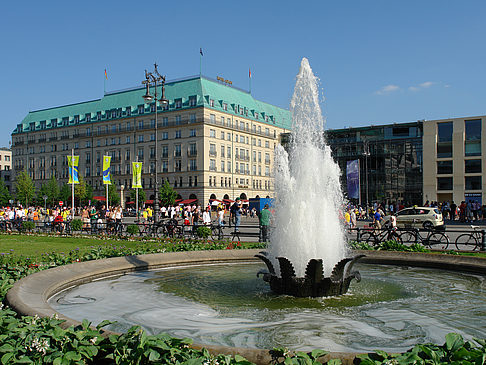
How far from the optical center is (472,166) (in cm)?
7275

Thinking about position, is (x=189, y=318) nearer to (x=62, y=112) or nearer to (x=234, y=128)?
(x=234, y=128)

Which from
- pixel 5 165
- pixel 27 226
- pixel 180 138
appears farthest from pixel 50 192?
pixel 27 226

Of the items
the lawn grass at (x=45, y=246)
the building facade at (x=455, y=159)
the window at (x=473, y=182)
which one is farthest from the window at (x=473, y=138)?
the lawn grass at (x=45, y=246)

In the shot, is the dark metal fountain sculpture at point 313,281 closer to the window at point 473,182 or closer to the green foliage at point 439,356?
the green foliage at point 439,356

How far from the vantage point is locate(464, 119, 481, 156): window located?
237 feet

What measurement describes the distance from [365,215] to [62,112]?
86.5 m

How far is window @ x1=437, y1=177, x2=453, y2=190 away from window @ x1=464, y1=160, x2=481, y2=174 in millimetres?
2848

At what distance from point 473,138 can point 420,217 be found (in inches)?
1822

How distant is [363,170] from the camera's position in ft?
272

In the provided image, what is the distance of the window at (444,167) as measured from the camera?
7419cm

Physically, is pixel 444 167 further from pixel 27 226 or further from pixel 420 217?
pixel 27 226

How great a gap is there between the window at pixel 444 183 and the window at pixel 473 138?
494cm

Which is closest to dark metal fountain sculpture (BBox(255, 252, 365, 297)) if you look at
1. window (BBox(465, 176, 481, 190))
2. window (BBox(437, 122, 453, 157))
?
window (BBox(465, 176, 481, 190))

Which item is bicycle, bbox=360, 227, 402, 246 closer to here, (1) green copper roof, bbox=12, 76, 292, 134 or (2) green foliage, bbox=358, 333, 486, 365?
(2) green foliage, bbox=358, 333, 486, 365
